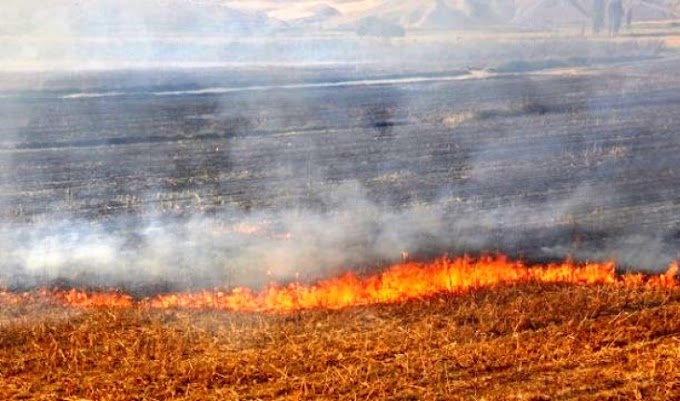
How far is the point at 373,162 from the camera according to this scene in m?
28.9

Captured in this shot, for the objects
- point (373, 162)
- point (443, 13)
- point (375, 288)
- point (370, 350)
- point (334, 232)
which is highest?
point (370, 350)

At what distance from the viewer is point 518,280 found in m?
15.9

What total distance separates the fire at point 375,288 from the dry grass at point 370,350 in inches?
28.8

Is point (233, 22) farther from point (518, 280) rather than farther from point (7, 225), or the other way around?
point (518, 280)

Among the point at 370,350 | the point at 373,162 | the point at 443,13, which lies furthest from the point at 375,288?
the point at 443,13

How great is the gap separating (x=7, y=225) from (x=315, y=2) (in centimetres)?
11138

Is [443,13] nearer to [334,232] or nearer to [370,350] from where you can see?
[334,232]

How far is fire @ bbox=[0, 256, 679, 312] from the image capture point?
50.3ft

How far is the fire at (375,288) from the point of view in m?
15.3

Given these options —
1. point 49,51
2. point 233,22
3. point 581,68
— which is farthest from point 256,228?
point 233,22

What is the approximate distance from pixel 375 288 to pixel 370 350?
369cm

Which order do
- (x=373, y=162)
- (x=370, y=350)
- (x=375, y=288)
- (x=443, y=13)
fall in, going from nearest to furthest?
(x=370, y=350)
(x=375, y=288)
(x=373, y=162)
(x=443, y=13)

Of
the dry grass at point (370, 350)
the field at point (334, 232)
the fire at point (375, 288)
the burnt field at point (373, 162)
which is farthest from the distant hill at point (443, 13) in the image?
the dry grass at point (370, 350)

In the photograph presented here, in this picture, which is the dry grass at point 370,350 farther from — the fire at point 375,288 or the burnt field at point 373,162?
the burnt field at point 373,162
